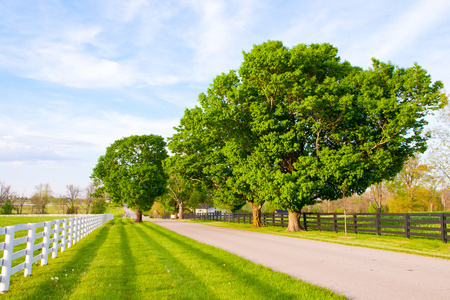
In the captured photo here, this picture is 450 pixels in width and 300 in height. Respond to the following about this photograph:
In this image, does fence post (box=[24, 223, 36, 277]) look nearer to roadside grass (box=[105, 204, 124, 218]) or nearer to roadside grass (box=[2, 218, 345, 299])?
roadside grass (box=[2, 218, 345, 299])

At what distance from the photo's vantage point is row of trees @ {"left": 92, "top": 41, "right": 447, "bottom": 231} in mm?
18188

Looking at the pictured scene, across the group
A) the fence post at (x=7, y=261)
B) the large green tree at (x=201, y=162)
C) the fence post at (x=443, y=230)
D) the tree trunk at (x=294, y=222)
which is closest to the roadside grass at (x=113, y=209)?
the large green tree at (x=201, y=162)

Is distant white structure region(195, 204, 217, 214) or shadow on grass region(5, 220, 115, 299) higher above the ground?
shadow on grass region(5, 220, 115, 299)

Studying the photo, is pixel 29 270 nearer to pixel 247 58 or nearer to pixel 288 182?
pixel 288 182

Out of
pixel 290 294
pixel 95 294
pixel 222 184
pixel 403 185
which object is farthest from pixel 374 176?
pixel 403 185

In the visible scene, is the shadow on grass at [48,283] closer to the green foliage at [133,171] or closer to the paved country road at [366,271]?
the paved country road at [366,271]

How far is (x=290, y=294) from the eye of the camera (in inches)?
218

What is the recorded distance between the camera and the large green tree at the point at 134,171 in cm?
3909

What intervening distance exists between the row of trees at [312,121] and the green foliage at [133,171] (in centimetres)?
1613

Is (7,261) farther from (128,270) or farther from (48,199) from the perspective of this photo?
(48,199)

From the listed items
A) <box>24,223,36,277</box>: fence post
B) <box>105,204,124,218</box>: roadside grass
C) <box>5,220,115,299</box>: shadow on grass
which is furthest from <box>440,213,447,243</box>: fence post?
<box>105,204,124,218</box>: roadside grass

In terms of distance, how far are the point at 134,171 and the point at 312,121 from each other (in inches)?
1030

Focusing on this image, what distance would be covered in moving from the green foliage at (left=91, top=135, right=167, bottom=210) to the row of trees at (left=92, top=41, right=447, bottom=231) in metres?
16.1

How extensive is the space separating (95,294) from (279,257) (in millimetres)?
6033
